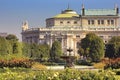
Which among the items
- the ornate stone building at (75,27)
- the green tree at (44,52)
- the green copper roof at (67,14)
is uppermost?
the green copper roof at (67,14)

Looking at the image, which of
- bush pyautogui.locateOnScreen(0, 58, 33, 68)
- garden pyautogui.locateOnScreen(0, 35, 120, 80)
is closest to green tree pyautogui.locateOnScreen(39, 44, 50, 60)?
garden pyautogui.locateOnScreen(0, 35, 120, 80)

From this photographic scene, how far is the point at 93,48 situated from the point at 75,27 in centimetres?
5372

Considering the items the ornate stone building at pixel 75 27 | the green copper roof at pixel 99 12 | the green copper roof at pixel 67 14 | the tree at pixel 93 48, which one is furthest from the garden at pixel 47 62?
the green copper roof at pixel 99 12

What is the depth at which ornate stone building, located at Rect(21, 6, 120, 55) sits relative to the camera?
126m

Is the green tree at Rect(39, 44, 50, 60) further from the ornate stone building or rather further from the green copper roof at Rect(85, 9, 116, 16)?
the green copper roof at Rect(85, 9, 116, 16)

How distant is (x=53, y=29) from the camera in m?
128

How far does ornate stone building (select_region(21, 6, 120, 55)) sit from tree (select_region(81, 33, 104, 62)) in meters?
38.9

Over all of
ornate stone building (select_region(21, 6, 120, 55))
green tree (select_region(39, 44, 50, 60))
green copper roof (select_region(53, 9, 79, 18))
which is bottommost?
green tree (select_region(39, 44, 50, 60))

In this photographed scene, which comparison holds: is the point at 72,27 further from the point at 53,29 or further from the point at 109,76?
the point at 109,76

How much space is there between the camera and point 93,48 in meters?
76.1

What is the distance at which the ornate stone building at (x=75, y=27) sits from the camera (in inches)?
4951

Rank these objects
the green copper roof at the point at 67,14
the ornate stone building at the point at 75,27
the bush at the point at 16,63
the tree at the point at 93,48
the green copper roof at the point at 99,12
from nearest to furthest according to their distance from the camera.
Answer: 1. the bush at the point at 16,63
2. the tree at the point at 93,48
3. the ornate stone building at the point at 75,27
4. the green copper roof at the point at 67,14
5. the green copper roof at the point at 99,12

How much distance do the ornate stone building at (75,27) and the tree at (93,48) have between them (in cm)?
3889

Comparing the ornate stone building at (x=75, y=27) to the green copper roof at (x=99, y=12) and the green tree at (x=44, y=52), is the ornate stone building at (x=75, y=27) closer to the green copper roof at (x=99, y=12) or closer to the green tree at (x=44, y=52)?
the green copper roof at (x=99, y=12)
